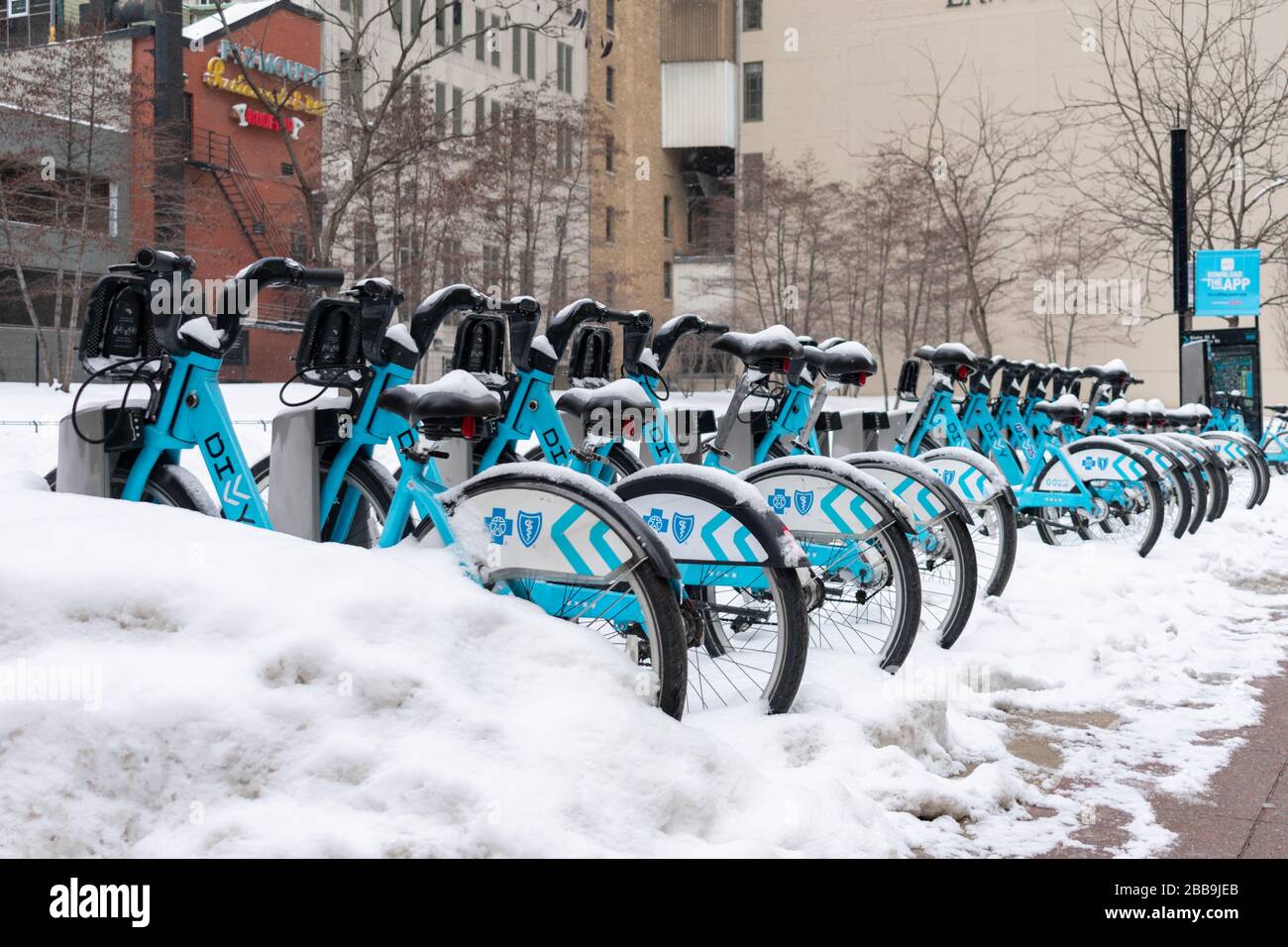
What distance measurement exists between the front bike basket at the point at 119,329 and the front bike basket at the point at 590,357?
1.88 meters

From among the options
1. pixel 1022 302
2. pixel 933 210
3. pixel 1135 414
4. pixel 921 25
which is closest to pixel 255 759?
pixel 1135 414

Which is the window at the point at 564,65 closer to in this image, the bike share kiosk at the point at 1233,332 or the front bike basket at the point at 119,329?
the bike share kiosk at the point at 1233,332

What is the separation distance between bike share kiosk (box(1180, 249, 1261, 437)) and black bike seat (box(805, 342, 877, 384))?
13239 mm

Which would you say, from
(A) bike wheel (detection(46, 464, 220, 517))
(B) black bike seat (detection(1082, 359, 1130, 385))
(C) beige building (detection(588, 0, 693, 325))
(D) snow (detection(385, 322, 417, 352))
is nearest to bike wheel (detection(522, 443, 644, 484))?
(D) snow (detection(385, 322, 417, 352))

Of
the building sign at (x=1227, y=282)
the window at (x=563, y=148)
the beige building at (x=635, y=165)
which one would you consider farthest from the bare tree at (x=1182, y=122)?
the beige building at (x=635, y=165)

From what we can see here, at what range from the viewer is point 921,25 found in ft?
139

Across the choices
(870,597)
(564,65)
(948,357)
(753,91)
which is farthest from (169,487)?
(753,91)

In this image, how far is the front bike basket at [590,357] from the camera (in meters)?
5.73

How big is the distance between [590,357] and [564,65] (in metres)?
37.0

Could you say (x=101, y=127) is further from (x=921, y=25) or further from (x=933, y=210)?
(x=921, y=25)

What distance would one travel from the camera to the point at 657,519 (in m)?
3.96

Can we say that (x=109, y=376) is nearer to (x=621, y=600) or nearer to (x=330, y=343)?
(x=330, y=343)

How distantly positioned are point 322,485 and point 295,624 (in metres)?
1.86

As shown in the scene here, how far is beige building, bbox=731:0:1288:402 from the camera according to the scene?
4081 cm
